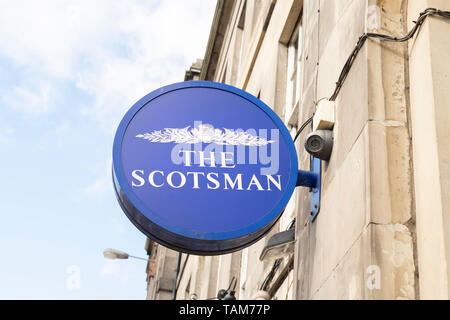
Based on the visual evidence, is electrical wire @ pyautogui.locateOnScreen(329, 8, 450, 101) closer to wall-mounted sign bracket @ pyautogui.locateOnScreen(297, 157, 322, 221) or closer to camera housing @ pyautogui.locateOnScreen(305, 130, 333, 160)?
camera housing @ pyautogui.locateOnScreen(305, 130, 333, 160)

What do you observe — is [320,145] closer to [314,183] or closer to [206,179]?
[314,183]

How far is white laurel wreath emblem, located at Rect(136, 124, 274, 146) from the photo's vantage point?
20.0 ft

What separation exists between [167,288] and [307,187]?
2507cm

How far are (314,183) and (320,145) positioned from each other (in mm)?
385

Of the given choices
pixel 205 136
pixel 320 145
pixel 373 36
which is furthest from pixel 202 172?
pixel 373 36

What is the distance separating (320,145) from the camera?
623 cm

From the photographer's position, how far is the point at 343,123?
19.7 ft

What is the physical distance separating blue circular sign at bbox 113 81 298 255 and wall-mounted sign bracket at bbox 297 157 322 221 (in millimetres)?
327

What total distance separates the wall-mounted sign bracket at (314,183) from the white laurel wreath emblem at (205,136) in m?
0.45

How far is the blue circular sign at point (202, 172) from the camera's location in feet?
18.7

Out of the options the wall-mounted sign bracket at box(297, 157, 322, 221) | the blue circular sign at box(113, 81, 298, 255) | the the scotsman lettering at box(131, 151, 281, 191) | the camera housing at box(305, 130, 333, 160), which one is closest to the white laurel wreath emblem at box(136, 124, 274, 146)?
the blue circular sign at box(113, 81, 298, 255)

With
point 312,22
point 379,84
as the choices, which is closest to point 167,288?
point 312,22
